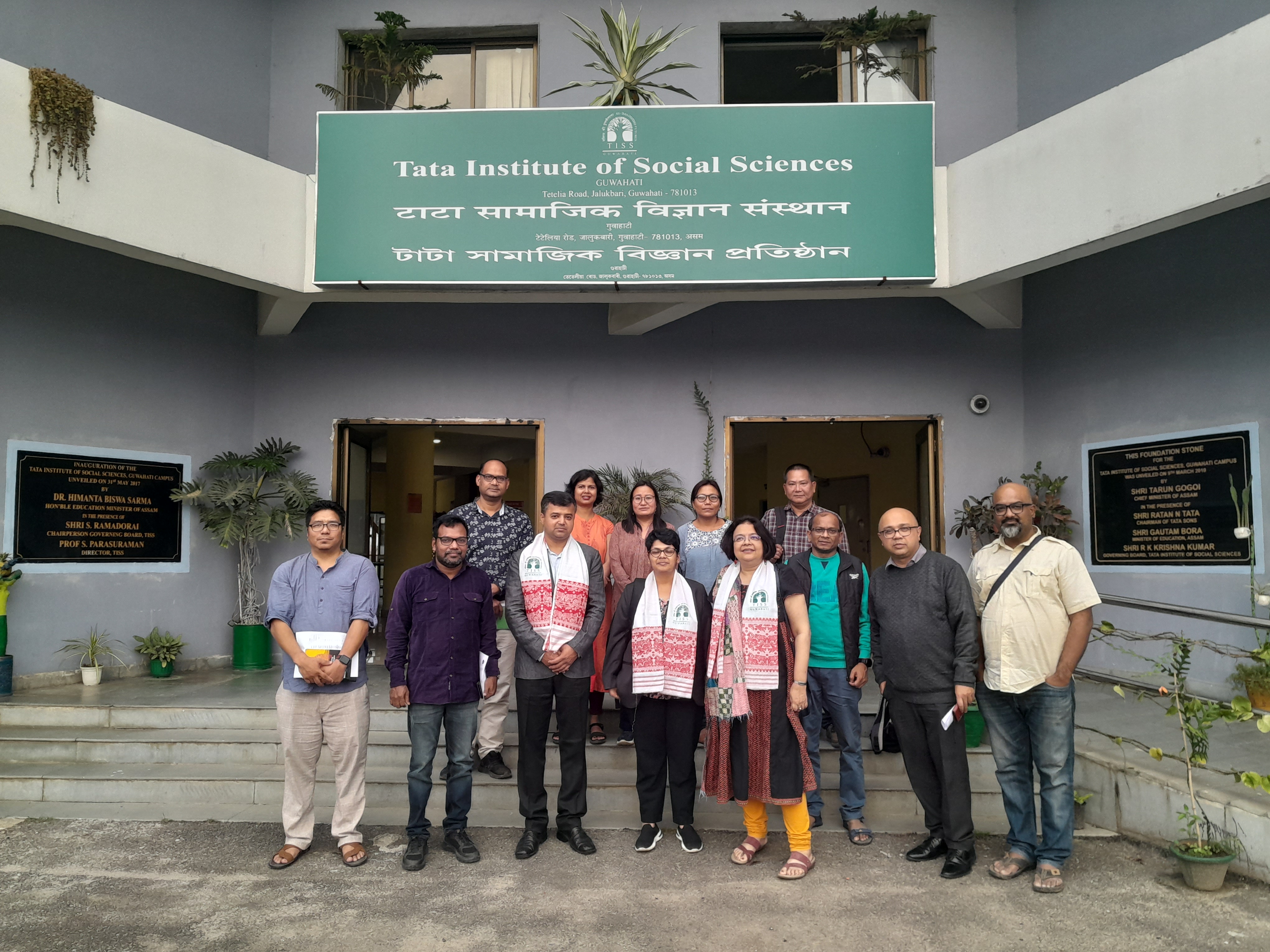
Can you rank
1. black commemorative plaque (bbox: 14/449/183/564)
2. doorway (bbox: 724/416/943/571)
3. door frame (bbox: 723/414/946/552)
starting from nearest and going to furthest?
1. black commemorative plaque (bbox: 14/449/183/564)
2. door frame (bbox: 723/414/946/552)
3. doorway (bbox: 724/416/943/571)

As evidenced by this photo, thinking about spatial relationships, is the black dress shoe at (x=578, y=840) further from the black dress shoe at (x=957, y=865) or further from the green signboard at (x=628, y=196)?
the green signboard at (x=628, y=196)

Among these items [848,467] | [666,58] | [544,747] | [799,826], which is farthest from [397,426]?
[848,467]

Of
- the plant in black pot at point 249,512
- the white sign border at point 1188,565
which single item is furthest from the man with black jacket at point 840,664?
the plant in black pot at point 249,512

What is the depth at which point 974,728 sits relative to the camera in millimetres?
4824

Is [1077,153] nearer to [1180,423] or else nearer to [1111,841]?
[1180,423]

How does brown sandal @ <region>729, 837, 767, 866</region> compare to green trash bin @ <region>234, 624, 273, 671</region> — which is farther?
green trash bin @ <region>234, 624, 273, 671</region>

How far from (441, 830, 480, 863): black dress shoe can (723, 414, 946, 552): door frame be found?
13.1 ft

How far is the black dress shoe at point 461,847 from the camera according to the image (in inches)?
151

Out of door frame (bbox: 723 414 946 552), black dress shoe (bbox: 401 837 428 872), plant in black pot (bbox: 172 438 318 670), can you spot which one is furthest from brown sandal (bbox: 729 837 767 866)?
plant in black pot (bbox: 172 438 318 670)

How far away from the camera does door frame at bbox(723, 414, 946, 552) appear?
736 centimetres

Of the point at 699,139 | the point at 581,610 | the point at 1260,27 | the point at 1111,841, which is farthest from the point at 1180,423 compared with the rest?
the point at 581,610

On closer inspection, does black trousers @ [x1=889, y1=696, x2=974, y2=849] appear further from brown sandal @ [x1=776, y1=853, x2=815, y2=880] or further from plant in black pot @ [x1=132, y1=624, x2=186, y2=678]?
plant in black pot @ [x1=132, y1=624, x2=186, y2=678]

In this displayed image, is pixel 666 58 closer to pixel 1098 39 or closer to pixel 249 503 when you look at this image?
pixel 1098 39

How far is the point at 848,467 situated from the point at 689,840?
844 cm
